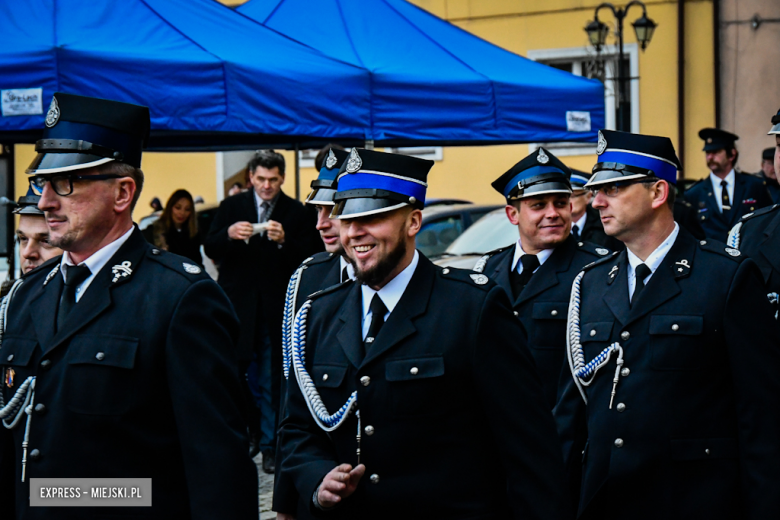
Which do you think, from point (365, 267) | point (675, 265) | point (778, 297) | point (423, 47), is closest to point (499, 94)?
point (423, 47)

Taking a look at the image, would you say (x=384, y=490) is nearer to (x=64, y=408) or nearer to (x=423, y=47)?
(x=64, y=408)

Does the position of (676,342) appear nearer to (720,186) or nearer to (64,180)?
(64,180)

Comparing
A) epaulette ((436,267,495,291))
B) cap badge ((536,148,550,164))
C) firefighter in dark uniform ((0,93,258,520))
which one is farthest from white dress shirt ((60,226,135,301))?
cap badge ((536,148,550,164))

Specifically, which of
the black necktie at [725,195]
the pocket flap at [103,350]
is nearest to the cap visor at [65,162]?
the pocket flap at [103,350]

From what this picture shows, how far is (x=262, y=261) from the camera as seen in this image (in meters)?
8.19

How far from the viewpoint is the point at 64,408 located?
307 cm

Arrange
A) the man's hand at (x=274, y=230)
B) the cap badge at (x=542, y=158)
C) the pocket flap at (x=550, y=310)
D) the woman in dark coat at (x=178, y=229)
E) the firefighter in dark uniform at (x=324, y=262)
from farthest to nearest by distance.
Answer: the woman in dark coat at (x=178, y=229), the man's hand at (x=274, y=230), the cap badge at (x=542, y=158), the pocket flap at (x=550, y=310), the firefighter in dark uniform at (x=324, y=262)

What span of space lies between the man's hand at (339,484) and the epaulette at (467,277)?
2.18 ft

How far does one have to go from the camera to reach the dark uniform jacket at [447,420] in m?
3.28

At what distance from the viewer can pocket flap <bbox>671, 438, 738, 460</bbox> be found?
13.1ft

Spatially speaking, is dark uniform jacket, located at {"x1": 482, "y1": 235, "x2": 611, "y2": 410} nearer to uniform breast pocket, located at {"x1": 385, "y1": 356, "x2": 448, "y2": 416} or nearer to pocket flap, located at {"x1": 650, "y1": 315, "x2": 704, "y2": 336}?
pocket flap, located at {"x1": 650, "y1": 315, "x2": 704, "y2": 336}

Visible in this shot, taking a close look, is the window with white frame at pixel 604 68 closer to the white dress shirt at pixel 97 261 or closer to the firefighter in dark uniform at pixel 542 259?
the firefighter in dark uniform at pixel 542 259

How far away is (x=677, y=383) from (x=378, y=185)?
1363mm

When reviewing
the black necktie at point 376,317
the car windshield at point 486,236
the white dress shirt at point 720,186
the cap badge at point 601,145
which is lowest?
the black necktie at point 376,317
